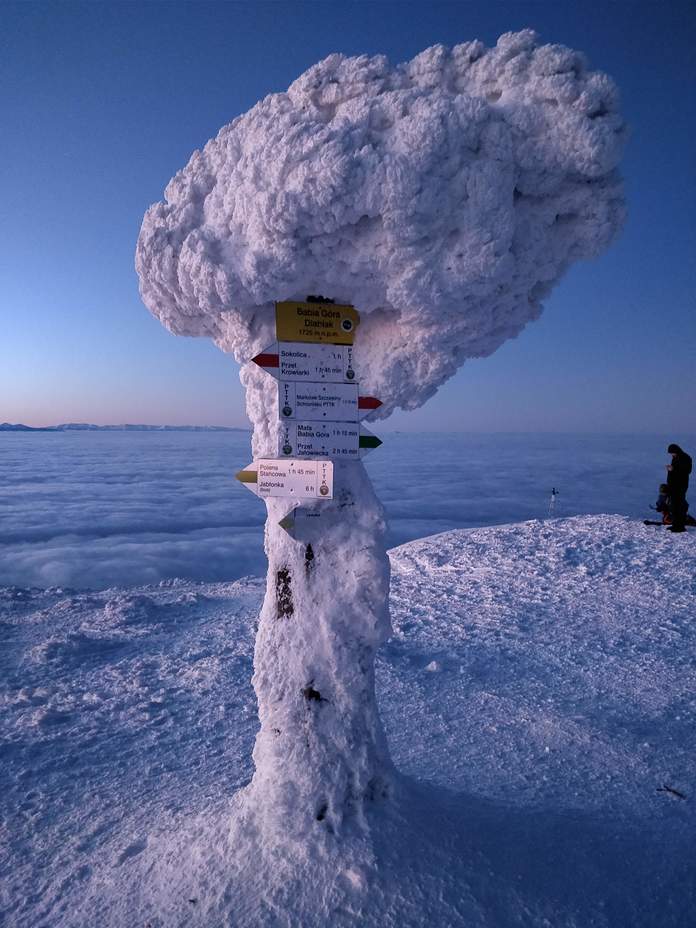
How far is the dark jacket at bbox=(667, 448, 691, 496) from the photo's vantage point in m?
9.61

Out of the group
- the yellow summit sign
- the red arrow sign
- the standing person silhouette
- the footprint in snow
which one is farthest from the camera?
the standing person silhouette

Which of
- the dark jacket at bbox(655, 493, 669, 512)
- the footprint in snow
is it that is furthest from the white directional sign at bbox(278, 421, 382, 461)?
the dark jacket at bbox(655, 493, 669, 512)

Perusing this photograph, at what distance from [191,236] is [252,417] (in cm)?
96

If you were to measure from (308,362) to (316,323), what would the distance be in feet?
0.77

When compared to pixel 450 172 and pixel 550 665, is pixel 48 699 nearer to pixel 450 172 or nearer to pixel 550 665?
pixel 550 665

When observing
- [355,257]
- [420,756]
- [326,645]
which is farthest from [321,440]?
[420,756]

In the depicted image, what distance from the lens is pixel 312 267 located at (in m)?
2.68

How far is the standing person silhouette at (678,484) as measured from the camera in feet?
30.6

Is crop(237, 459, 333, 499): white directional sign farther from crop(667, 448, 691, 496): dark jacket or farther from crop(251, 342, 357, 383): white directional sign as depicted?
crop(667, 448, 691, 496): dark jacket

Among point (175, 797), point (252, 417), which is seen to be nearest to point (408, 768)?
point (175, 797)

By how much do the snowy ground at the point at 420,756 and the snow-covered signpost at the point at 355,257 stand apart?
407mm

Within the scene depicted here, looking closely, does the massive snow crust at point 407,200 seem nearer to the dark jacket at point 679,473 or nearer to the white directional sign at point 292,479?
the white directional sign at point 292,479

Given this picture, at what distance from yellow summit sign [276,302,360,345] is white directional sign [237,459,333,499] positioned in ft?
2.04

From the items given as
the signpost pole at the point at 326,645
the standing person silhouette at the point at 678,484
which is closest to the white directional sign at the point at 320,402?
the signpost pole at the point at 326,645
